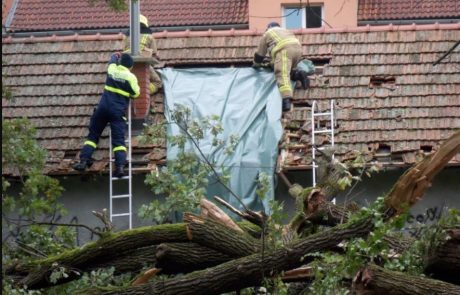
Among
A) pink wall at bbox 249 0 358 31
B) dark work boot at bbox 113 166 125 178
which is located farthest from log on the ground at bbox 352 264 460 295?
pink wall at bbox 249 0 358 31

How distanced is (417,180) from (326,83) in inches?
250

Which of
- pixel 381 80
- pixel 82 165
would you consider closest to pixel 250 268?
pixel 82 165

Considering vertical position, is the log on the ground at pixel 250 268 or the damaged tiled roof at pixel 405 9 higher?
the damaged tiled roof at pixel 405 9

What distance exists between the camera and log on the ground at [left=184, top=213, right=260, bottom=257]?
36.6 feet

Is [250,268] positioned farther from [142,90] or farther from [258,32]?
[258,32]

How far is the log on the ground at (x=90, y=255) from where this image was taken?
38.0 feet

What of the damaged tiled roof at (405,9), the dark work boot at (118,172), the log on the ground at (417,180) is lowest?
the log on the ground at (417,180)

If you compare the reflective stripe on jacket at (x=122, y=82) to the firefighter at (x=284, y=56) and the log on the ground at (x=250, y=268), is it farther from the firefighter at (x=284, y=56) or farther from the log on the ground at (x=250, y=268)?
the log on the ground at (x=250, y=268)

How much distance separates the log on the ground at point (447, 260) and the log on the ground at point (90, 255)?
2279 mm

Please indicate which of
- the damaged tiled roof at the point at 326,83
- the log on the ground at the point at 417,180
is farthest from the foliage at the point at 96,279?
the damaged tiled roof at the point at 326,83

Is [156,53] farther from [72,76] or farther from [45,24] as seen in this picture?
[45,24]

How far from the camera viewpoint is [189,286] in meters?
10.9

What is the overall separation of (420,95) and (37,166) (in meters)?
5.89

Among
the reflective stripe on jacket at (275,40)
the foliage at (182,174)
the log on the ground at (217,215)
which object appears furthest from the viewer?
the reflective stripe on jacket at (275,40)
